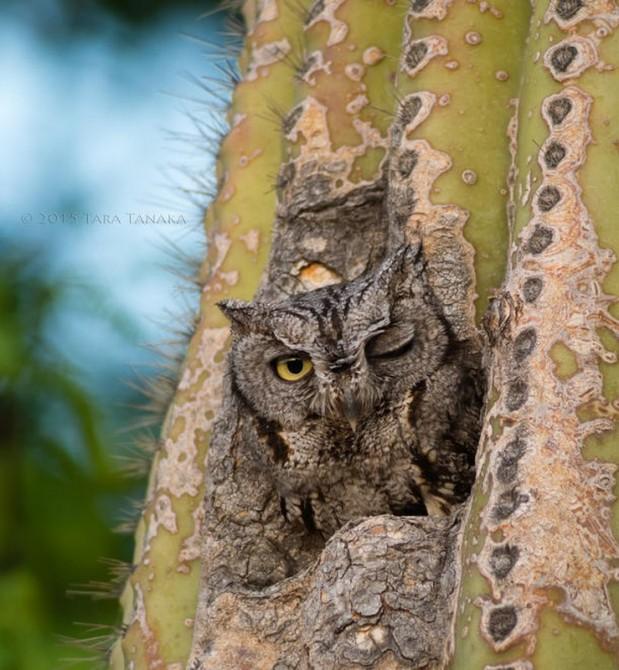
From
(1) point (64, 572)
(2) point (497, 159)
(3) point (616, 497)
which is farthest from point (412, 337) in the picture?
(1) point (64, 572)

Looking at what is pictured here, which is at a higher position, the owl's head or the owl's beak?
the owl's head

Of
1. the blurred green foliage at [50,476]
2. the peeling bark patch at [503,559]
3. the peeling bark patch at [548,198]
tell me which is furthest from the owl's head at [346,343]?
the blurred green foliage at [50,476]

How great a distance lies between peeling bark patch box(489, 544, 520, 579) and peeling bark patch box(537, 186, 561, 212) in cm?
71

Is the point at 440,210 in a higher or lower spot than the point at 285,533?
higher

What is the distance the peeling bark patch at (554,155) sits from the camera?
96.2 inches

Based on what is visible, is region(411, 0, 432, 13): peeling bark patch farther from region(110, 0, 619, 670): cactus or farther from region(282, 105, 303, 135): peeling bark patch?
region(282, 105, 303, 135): peeling bark patch

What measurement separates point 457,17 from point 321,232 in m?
0.72

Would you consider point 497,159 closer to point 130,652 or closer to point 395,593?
point 395,593

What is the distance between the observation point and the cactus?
2.13 metres

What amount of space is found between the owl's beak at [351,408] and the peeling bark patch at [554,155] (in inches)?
29.8

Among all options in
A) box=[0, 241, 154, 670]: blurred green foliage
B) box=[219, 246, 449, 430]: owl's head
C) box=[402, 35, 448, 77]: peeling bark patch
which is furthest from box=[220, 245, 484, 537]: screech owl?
box=[0, 241, 154, 670]: blurred green foliage

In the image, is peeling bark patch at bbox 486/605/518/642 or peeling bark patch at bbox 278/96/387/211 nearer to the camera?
peeling bark patch at bbox 486/605/518/642

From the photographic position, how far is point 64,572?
14.3 feet

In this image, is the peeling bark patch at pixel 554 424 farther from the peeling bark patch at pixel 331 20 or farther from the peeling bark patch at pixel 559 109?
the peeling bark patch at pixel 331 20
